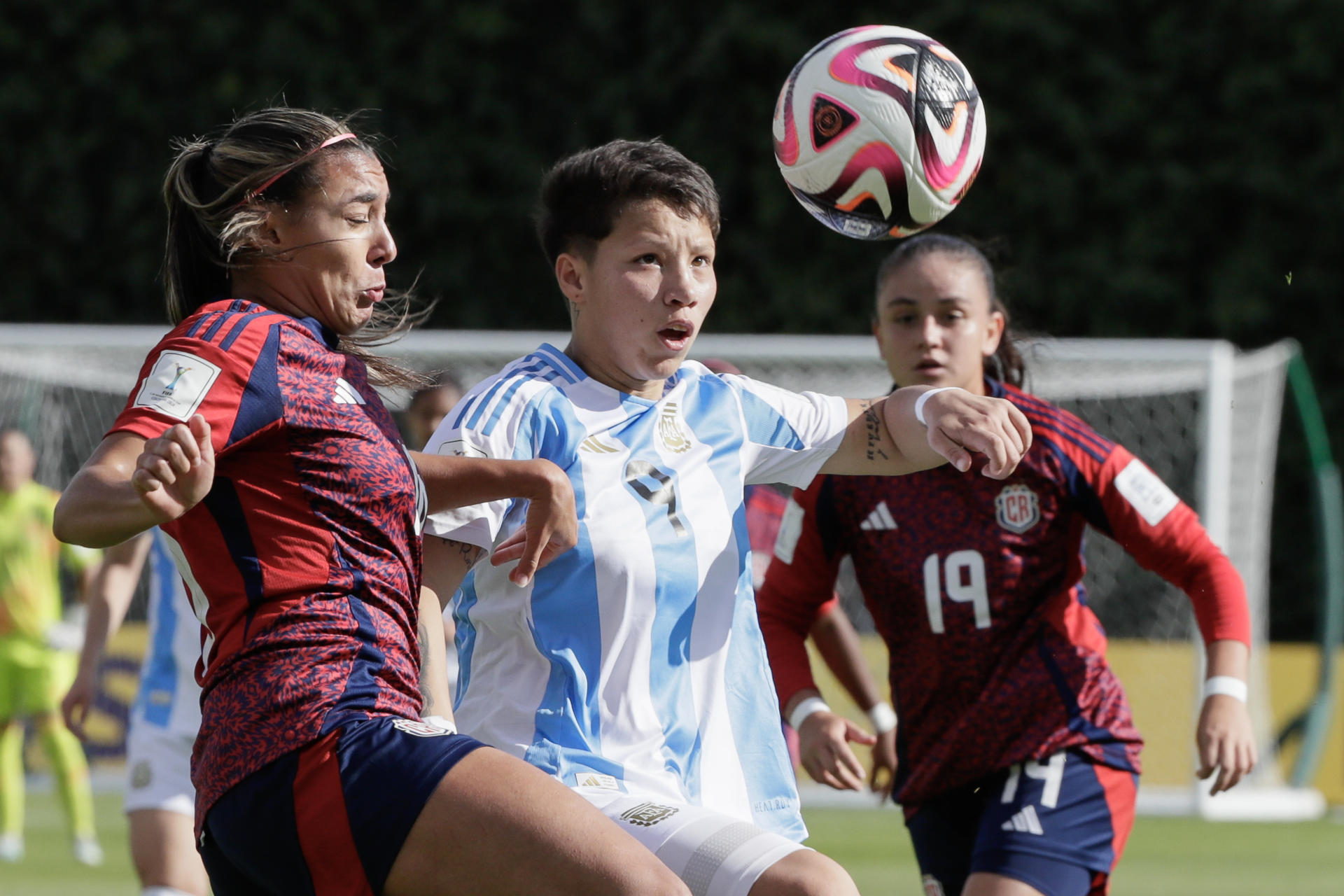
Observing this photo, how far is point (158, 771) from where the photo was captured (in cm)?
482

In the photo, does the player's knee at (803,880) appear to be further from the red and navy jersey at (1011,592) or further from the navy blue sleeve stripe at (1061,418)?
the navy blue sleeve stripe at (1061,418)

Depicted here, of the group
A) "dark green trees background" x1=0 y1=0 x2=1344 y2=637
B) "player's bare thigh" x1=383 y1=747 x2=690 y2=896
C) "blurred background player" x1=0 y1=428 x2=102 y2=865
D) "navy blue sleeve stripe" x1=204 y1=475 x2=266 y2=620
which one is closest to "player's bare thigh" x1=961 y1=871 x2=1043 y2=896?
"player's bare thigh" x1=383 y1=747 x2=690 y2=896

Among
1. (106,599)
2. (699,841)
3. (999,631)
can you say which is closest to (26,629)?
(106,599)

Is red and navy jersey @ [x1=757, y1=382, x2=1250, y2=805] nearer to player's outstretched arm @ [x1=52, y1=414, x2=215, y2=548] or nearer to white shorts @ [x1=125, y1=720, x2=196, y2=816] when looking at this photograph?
white shorts @ [x1=125, y1=720, x2=196, y2=816]

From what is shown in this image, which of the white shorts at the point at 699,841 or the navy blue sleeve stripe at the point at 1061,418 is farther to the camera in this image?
the navy blue sleeve stripe at the point at 1061,418

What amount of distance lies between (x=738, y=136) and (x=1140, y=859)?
7.27 m

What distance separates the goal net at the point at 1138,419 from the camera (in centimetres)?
1006

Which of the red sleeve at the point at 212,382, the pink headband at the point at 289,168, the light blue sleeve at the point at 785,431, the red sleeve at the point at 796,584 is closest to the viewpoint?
the red sleeve at the point at 212,382

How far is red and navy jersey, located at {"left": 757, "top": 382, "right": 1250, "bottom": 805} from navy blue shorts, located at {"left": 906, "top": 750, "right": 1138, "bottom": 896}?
0.13 ft

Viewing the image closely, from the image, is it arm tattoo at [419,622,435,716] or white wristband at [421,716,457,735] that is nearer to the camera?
white wristband at [421,716,457,735]

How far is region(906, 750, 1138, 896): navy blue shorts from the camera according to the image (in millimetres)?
3518

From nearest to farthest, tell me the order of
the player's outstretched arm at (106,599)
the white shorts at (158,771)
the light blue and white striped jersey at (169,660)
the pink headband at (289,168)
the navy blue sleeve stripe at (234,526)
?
the navy blue sleeve stripe at (234,526)
the pink headband at (289,168)
the white shorts at (158,771)
the light blue and white striped jersey at (169,660)
the player's outstretched arm at (106,599)

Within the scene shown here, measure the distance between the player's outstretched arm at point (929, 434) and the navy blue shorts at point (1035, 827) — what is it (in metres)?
0.89

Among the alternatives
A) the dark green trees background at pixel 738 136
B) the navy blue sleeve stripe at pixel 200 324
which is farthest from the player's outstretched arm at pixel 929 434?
the dark green trees background at pixel 738 136
